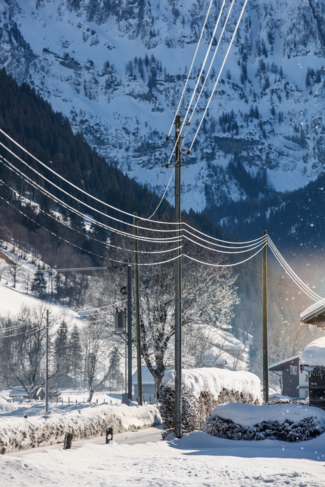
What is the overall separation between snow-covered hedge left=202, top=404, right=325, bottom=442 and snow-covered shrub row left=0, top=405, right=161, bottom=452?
4576 millimetres

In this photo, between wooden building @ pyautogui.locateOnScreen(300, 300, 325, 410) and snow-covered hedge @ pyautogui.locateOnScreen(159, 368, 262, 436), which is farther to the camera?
snow-covered hedge @ pyautogui.locateOnScreen(159, 368, 262, 436)

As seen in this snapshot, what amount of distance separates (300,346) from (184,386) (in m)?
65.8

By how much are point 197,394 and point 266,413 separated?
4.72 meters

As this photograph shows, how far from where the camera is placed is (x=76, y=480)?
958 cm

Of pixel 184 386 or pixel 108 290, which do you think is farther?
pixel 108 290

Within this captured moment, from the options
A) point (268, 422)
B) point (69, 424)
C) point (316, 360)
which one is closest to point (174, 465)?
point (268, 422)

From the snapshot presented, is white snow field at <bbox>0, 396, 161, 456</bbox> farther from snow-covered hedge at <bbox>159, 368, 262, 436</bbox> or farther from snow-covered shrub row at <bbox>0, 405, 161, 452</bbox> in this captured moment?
snow-covered hedge at <bbox>159, 368, 262, 436</bbox>

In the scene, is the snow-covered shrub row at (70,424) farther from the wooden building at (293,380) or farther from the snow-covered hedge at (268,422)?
the wooden building at (293,380)

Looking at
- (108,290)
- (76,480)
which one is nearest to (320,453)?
(76,480)

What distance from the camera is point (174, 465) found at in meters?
11.5

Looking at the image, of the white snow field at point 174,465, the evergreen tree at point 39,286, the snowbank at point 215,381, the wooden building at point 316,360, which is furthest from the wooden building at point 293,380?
the evergreen tree at point 39,286

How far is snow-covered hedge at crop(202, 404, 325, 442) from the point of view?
47.9 feet

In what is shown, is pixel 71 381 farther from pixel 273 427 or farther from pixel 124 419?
pixel 273 427

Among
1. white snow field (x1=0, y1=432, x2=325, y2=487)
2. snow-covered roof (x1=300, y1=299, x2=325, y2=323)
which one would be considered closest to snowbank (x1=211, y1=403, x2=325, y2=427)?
white snow field (x1=0, y1=432, x2=325, y2=487)
